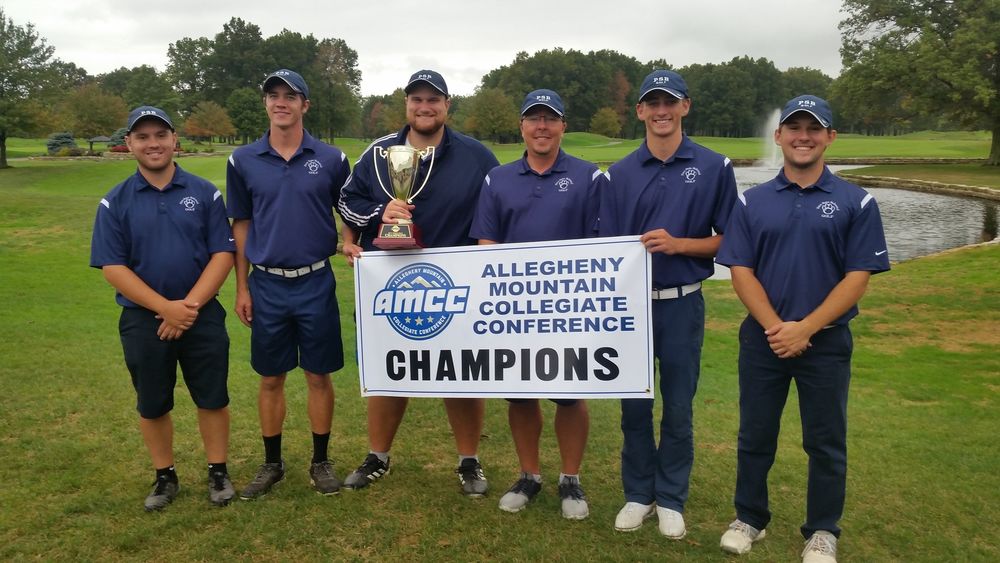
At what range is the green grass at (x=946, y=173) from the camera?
3569 centimetres

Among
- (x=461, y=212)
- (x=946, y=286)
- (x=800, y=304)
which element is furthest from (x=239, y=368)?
(x=946, y=286)

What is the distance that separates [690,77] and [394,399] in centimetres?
11433

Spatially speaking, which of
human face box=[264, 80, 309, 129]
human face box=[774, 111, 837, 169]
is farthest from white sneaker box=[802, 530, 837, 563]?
human face box=[264, 80, 309, 129]

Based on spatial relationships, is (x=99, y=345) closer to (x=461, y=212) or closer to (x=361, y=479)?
(x=361, y=479)

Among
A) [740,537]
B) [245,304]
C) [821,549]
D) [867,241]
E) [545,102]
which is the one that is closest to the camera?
[867,241]

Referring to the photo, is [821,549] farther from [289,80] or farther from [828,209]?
[289,80]

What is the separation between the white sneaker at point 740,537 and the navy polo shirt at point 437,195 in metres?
2.32

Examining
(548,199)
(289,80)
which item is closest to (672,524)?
(548,199)

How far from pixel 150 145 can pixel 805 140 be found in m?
3.76

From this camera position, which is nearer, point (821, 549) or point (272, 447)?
point (821, 549)

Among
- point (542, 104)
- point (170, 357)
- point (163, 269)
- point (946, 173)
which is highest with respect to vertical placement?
point (542, 104)

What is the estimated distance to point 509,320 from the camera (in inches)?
167

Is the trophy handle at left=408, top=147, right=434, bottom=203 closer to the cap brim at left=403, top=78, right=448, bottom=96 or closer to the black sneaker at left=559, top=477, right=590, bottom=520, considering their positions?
the cap brim at left=403, top=78, right=448, bottom=96

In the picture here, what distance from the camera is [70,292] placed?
444 inches
